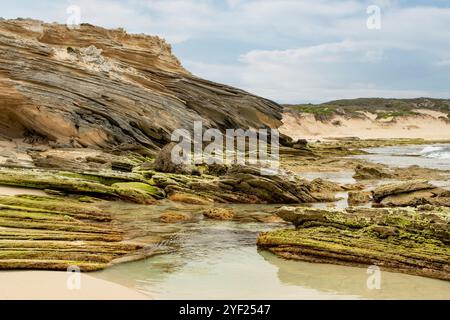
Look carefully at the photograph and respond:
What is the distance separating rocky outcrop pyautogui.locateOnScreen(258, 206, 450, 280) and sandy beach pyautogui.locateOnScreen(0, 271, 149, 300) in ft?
17.0

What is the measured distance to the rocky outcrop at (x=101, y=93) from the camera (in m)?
32.9

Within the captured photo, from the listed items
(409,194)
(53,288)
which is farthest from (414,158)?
(53,288)

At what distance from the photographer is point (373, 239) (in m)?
13.1

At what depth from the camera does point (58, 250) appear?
1173cm

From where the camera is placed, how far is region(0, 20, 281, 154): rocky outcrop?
32.9m

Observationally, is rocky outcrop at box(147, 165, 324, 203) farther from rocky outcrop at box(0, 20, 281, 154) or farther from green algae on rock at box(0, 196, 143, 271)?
rocky outcrop at box(0, 20, 281, 154)

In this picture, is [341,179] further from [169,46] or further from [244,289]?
[169,46]

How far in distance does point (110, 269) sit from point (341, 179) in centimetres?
2411

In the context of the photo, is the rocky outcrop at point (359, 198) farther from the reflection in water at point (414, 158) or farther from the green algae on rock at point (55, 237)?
the reflection in water at point (414, 158)

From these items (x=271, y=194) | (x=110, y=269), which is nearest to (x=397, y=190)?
(x=271, y=194)

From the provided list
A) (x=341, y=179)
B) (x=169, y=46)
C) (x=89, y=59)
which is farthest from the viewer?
(x=169, y=46)

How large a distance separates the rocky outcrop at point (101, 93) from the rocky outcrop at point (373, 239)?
67.6 feet

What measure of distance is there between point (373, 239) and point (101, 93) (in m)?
28.2

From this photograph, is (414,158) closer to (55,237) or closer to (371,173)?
(371,173)
